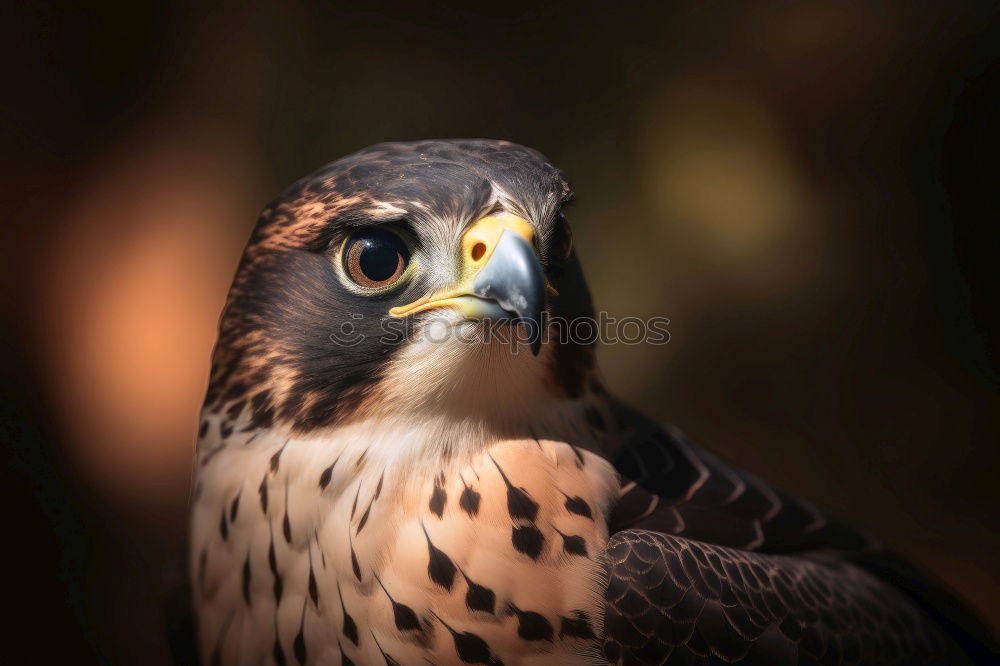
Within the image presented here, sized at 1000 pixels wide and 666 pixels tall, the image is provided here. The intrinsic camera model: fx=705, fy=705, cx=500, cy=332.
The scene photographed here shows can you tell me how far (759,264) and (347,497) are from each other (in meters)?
0.78

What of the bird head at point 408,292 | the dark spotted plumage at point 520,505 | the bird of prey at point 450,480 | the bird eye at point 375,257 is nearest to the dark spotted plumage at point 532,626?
the bird of prey at point 450,480

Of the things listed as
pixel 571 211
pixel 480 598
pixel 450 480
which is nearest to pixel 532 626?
pixel 480 598

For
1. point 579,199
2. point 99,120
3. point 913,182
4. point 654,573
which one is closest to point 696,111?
point 579,199

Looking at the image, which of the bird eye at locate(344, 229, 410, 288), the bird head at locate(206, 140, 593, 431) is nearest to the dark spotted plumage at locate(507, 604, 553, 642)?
the bird head at locate(206, 140, 593, 431)

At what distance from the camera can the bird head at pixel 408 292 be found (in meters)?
0.78

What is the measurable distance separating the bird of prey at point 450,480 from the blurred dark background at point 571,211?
170 mm

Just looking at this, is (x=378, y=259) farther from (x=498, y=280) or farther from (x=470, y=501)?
(x=470, y=501)

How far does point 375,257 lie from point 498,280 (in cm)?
18

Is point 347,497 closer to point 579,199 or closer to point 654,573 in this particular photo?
point 654,573

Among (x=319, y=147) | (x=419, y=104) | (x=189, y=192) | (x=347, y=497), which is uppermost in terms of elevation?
(x=419, y=104)

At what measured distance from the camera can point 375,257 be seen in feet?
2.71

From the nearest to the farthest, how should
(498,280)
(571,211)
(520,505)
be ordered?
(498,280) < (520,505) < (571,211)

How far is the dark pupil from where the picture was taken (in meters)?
0.82

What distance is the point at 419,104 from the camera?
3.69 feet
